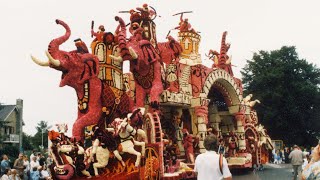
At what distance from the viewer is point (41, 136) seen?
64.8m

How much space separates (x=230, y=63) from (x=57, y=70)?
29.6 ft

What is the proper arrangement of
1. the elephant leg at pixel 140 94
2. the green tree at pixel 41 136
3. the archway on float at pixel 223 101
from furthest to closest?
the green tree at pixel 41 136
the archway on float at pixel 223 101
the elephant leg at pixel 140 94

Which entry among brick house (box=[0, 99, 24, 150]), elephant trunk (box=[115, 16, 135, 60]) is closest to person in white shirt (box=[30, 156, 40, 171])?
elephant trunk (box=[115, 16, 135, 60])

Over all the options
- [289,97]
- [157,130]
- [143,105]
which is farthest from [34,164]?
[289,97]

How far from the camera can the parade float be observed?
10602mm

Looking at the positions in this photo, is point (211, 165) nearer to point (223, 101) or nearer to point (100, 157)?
point (100, 157)

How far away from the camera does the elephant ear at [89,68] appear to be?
12297 mm

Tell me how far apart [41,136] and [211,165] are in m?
62.2

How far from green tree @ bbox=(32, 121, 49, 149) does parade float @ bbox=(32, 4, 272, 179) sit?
1657 inches

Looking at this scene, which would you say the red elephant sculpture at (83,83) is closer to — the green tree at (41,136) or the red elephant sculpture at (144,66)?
the red elephant sculpture at (144,66)

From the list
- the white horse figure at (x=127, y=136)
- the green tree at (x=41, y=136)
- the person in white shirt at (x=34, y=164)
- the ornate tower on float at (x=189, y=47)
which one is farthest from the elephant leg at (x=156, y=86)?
the green tree at (x=41, y=136)

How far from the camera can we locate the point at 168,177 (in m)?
12.1

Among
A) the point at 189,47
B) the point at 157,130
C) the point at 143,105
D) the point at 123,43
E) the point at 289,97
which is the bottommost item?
the point at 157,130

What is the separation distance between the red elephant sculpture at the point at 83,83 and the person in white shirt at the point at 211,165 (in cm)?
656
